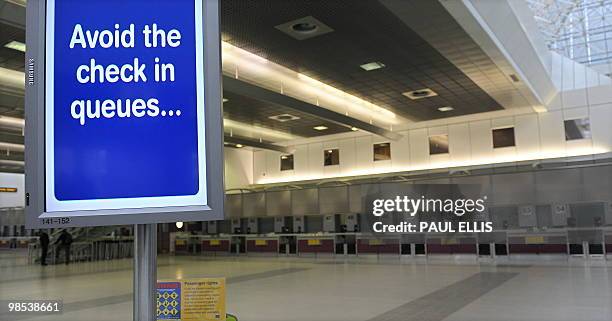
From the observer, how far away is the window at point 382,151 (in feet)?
80.9

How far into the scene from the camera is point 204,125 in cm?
142

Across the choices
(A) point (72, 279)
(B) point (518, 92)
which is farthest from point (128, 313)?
→ (B) point (518, 92)

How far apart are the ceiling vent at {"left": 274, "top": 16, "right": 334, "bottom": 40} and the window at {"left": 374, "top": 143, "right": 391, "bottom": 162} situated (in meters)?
13.2

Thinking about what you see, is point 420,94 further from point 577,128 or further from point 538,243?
point 577,128

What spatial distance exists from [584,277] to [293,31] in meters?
9.00

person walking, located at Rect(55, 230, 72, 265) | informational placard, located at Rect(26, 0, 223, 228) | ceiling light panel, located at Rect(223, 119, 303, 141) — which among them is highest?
ceiling light panel, located at Rect(223, 119, 303, 141)

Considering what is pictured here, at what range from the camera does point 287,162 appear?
28031mm

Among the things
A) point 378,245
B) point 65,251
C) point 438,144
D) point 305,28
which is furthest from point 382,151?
point 65,251

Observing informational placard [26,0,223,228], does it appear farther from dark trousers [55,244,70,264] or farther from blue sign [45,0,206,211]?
dark trousers [55,244,70,264]

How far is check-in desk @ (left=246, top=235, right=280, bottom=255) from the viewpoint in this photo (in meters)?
22.9

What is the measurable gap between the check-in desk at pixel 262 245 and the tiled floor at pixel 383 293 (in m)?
7.63

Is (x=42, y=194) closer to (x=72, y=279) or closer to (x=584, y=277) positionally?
(x=584, y=277)

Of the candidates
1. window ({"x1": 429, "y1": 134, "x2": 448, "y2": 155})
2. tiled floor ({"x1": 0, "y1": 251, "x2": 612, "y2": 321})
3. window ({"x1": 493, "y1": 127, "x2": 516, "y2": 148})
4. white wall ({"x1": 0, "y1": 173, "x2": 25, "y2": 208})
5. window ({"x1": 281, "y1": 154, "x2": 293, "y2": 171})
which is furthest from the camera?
white wall ({"x1": 0, "y1": 173, "x2": 25, "y2": 208})

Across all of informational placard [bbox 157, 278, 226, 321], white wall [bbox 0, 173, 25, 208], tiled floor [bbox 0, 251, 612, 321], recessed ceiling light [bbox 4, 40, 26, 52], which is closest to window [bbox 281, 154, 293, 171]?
tiled floor [bbox 0, 251, 612, 321]
